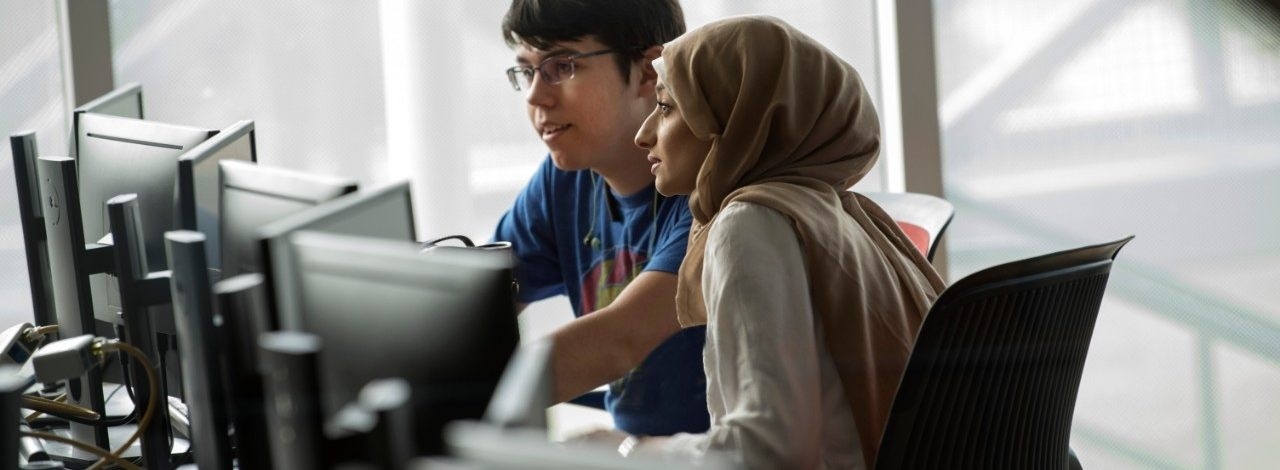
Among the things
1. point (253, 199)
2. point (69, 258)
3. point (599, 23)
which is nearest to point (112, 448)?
point (69, 258)

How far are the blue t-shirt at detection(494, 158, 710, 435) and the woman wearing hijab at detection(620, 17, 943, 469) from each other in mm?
255

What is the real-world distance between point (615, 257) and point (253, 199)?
83 centimetres

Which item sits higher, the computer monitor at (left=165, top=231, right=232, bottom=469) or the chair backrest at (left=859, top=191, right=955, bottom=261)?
the computer monitor at (left=165, top=231, right=232, bottom=469)

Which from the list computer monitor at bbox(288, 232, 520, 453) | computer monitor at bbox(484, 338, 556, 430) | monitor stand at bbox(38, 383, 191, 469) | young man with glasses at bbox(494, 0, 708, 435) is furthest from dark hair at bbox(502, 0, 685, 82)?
computer monitor at bbox(484, 338, 556, 430)

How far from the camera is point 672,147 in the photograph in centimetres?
162

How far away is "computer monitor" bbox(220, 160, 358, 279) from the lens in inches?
47.5

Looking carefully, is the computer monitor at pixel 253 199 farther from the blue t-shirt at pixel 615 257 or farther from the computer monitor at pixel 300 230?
the blue t-shirt at pixel 615 257

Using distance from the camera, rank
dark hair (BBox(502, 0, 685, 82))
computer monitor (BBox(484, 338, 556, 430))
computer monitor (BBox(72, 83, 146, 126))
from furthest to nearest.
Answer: dark hair (BBox(502, 0, 685, 82))
computer monitor (BBox(72, 83, 146, 126))
computer monitor (BBox(484, 338, 556, 430))

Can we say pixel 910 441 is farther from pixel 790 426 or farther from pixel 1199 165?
pixel 1199 165

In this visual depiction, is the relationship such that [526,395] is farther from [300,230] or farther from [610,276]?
[610,276]

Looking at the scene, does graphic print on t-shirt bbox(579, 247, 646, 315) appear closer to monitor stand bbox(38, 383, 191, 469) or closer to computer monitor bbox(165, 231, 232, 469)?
monitor stand bbox(38, 383, 191, 469)

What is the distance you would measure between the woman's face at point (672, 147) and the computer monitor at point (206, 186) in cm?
50

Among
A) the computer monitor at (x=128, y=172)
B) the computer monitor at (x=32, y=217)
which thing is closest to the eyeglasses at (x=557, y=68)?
the computer monitor at (x=128, y=172)

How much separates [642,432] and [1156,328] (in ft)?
5.91
